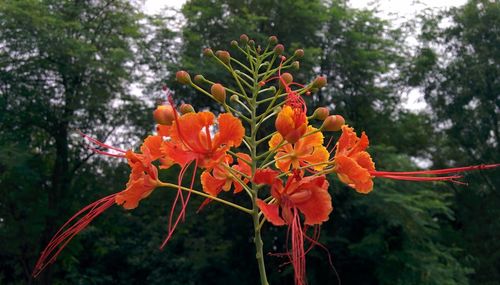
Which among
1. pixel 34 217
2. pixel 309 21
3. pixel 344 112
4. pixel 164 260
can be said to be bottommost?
pixel 164 260

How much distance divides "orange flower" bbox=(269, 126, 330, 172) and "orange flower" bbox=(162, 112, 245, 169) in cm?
12

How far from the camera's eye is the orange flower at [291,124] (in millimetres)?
1111

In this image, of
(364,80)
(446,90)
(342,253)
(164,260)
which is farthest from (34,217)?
(446,90)

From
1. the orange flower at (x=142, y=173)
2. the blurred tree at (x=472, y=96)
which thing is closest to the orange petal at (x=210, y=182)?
the orange flower at (x=142, y=173)

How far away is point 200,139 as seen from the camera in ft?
3.73

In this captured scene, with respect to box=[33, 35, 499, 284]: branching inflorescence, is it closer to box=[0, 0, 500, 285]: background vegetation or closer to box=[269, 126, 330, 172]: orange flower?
box=[269, 126, 330, 172]: orange flower

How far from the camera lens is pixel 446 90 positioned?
12109 millimetres

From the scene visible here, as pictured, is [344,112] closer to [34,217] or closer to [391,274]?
[391,274]

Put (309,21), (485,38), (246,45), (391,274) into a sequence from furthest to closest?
(485,38) → (309,21) → (391,274) → (246,45)

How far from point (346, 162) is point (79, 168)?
10.6 m

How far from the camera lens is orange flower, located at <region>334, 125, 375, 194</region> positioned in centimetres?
116

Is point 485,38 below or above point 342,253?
above

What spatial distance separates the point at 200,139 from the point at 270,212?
0.63ft

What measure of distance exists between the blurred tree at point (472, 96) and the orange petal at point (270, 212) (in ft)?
35.6
